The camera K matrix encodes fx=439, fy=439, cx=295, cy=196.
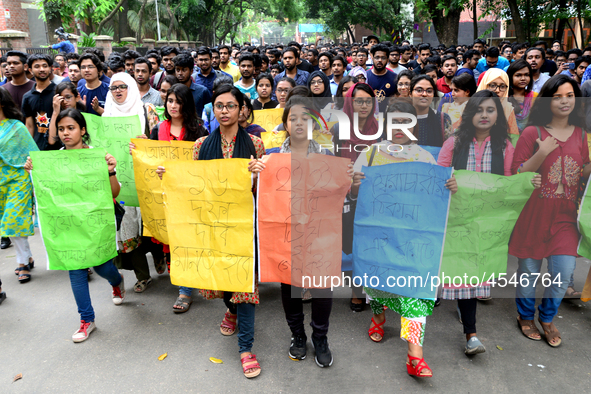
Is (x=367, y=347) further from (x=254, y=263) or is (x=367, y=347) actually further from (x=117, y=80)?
(x=117, y=80)

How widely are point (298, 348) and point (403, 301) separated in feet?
2.74

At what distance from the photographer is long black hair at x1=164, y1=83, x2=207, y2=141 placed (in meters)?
3.72

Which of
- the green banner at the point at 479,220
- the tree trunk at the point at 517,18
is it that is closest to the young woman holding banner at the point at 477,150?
the green banner at the point at 479,220

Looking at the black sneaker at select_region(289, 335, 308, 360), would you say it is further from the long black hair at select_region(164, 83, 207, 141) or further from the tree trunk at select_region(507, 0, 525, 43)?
the tree trunk at select_region(507, 0, 525, 43)

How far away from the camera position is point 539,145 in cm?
312

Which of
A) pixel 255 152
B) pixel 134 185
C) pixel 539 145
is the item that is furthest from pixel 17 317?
pixel 539 145

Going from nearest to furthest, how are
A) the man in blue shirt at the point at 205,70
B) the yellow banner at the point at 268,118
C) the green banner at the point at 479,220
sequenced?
the green banner at the point at 479,220 < the yellow banner at the point at 268,118 < the man in blue shirt at the point at 205,70

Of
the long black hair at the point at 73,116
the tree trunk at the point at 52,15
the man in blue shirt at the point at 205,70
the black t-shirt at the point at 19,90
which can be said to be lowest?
the long black hair at the point at 73,116

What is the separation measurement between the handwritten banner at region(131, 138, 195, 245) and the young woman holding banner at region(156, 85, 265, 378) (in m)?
0.52

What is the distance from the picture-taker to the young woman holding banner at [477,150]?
3.04 meters

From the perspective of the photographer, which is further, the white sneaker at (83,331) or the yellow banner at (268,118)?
the yellow banner at (268,118)

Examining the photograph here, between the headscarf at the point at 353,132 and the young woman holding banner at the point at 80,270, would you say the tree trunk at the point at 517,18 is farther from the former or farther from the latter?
the young woman holding banner at the point at 80,270

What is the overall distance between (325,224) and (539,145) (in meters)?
1.64

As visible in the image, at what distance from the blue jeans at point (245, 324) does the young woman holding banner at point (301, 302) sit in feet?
0.80
